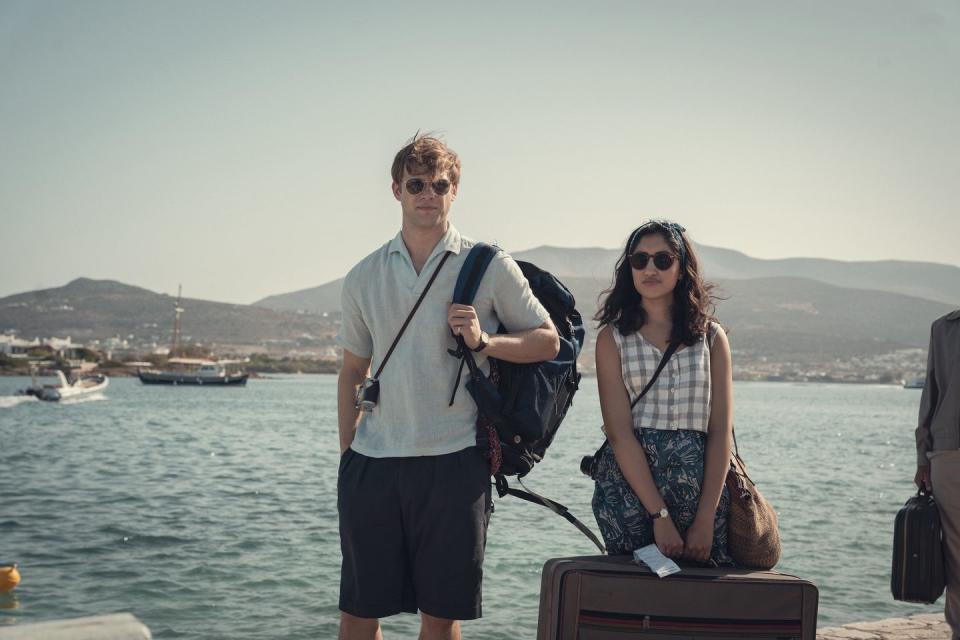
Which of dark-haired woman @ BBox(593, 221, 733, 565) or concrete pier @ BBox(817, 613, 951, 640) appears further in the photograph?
concrete pier @ BBox(817, 613, 951, 640)

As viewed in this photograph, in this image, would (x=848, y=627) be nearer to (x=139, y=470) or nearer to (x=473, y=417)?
(x=473, y=417)

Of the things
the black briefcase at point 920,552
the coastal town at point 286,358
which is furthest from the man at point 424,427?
the coastal town at point 286,358

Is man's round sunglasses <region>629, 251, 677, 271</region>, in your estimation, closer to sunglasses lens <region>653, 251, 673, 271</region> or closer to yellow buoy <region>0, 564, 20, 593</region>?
sunglasses lens <region>653, 251, 673, 271</region>

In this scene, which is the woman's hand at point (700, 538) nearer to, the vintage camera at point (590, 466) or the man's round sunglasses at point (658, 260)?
the vintage camera at point (590, 466)

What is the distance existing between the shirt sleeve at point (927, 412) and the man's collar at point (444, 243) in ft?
5.76

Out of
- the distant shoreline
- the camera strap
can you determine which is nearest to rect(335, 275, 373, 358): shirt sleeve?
the camera strap

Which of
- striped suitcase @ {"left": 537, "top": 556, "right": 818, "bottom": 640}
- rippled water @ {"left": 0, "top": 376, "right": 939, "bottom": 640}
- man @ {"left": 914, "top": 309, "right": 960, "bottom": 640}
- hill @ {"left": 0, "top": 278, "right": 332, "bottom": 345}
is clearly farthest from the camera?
hill @ {"left": 0, "top": 278, "right": 332, "bottom": 345}

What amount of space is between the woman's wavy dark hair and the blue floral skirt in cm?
33

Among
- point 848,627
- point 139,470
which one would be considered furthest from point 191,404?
point 848,627

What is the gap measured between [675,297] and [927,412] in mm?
1102

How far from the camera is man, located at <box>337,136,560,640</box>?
283 centimetres

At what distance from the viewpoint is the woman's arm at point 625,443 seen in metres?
2.85

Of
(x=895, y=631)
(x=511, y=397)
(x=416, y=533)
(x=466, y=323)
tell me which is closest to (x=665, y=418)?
(x=511, y=397)

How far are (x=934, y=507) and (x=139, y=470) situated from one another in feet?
70.6
